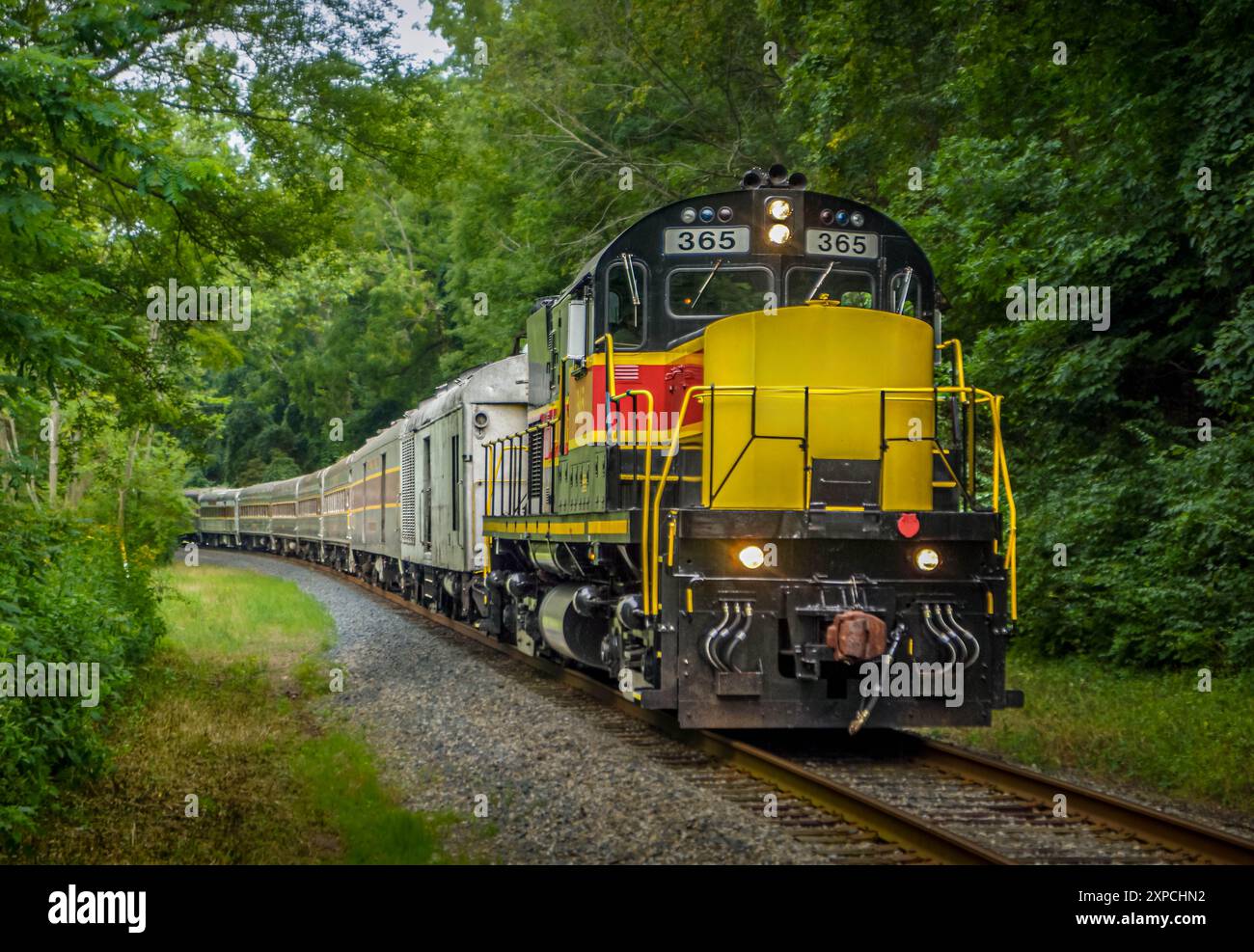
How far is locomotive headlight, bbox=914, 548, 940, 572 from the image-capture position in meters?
8.41

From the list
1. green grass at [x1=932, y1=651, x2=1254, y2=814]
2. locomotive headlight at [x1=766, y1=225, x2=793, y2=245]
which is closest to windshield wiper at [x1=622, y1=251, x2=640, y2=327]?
locomotive headlight at [x1=766, y1=225, x2=793, y2=245]

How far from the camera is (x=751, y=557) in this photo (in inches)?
325

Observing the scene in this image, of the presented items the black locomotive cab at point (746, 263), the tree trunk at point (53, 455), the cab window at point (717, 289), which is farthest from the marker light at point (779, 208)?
the tree trunk at point (53, 455)

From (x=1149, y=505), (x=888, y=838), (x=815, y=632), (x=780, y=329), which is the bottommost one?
(x=888, y=838)

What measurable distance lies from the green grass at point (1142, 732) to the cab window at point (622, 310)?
159 inches

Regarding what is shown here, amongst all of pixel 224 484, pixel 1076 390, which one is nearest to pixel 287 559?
pixel 224 484

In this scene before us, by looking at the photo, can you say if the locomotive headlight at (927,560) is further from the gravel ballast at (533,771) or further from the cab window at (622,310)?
the cab window at (622,310)

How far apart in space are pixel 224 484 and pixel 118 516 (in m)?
43.3

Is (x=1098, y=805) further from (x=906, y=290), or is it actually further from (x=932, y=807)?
(x=906, y=290)

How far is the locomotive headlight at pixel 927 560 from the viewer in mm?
8406

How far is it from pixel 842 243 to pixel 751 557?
8.90 feet

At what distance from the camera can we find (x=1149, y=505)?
1314 centimetres
